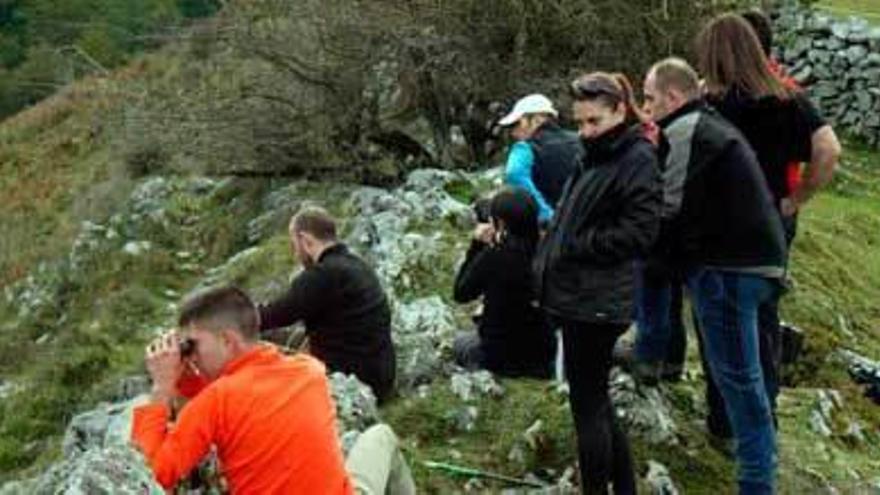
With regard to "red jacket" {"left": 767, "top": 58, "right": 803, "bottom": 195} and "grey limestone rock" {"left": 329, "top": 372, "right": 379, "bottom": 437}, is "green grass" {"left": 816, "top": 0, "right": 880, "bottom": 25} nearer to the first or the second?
"red jacket" {"left": 767, "top": 58, "right": 803, "bottom": 195}

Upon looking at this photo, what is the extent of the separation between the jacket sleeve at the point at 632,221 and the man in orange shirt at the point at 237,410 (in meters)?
1.55

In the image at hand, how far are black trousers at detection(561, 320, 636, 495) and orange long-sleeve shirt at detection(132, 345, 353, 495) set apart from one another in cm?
159

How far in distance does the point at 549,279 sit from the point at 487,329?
1966 millimetres

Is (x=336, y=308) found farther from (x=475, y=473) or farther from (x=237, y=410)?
(x=237, y=410)

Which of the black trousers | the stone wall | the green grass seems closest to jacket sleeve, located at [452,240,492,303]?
the black trousers

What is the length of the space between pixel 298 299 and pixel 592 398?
2.39 m

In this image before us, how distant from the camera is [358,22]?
18953 millimetres

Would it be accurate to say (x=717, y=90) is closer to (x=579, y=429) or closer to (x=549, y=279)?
(x=549, y=279)

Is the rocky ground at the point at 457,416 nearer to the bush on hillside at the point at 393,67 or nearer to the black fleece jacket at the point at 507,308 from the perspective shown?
the black fleece jacket at the point at 507,308

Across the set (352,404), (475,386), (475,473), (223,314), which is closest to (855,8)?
(475,386)

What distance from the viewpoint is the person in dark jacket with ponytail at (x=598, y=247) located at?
6570 millimetres

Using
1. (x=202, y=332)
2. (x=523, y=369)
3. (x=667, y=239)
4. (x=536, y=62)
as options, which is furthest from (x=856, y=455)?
(x=536, y=62)

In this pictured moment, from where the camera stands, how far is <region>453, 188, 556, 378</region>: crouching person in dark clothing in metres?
8.42

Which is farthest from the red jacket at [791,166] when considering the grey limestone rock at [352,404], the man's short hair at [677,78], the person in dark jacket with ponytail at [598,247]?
the grey limestone rock at [352,404]
